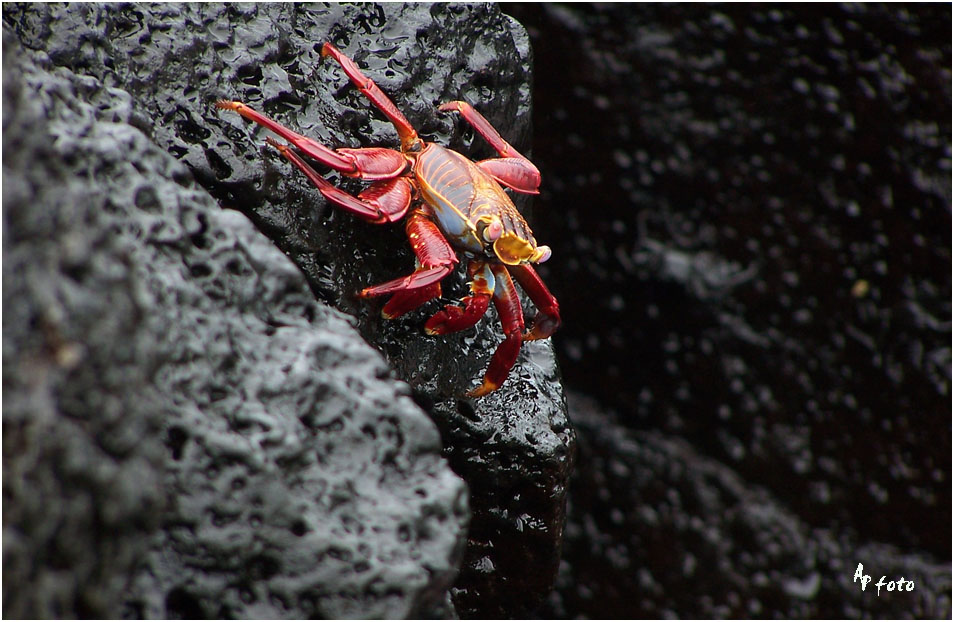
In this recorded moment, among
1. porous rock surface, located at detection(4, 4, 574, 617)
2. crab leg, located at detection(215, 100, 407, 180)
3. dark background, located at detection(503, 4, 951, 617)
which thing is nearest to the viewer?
porous rock surface, located at detection(4, 4, 574, 617)

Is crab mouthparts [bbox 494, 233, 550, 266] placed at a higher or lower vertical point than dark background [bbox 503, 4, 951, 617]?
higher

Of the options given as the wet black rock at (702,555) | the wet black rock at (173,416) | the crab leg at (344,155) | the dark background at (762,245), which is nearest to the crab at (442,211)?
the crab leg at (344,155)

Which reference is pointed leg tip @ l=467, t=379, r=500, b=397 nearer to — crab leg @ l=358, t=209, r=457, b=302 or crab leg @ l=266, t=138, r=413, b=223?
crab leg @ l=358, t=209, r=457, b=302

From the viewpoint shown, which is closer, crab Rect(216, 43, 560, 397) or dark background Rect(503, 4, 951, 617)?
crab Rect(216, 43, 560, 397)

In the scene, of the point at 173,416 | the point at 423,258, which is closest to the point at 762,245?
the point at 423,258

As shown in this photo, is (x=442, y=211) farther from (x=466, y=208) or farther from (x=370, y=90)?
(x=370, y=90)

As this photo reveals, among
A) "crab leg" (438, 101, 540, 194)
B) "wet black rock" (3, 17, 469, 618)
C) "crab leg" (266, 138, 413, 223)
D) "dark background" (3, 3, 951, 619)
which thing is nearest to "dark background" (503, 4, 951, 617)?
"dark background" (3, 3, 951, 619)

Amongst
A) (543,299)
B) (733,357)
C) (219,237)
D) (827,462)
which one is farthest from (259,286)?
(827,462)

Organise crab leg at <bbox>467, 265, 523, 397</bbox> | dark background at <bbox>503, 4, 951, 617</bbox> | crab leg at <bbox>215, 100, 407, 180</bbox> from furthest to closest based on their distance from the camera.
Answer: dark background at <bbox>503, 4, 951, 617</bbox> → crab leg at <bbox>467, 265, 523, 397</bbox> → crab leg at <bbox>215, 100, 407, 180</bbox>

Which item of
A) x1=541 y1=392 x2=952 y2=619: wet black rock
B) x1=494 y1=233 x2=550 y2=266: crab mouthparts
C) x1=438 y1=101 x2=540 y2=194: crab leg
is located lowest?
x1=541 y1=392 x2=952 y2=619: wet black rock

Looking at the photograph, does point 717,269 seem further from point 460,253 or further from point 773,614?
point 460,253
